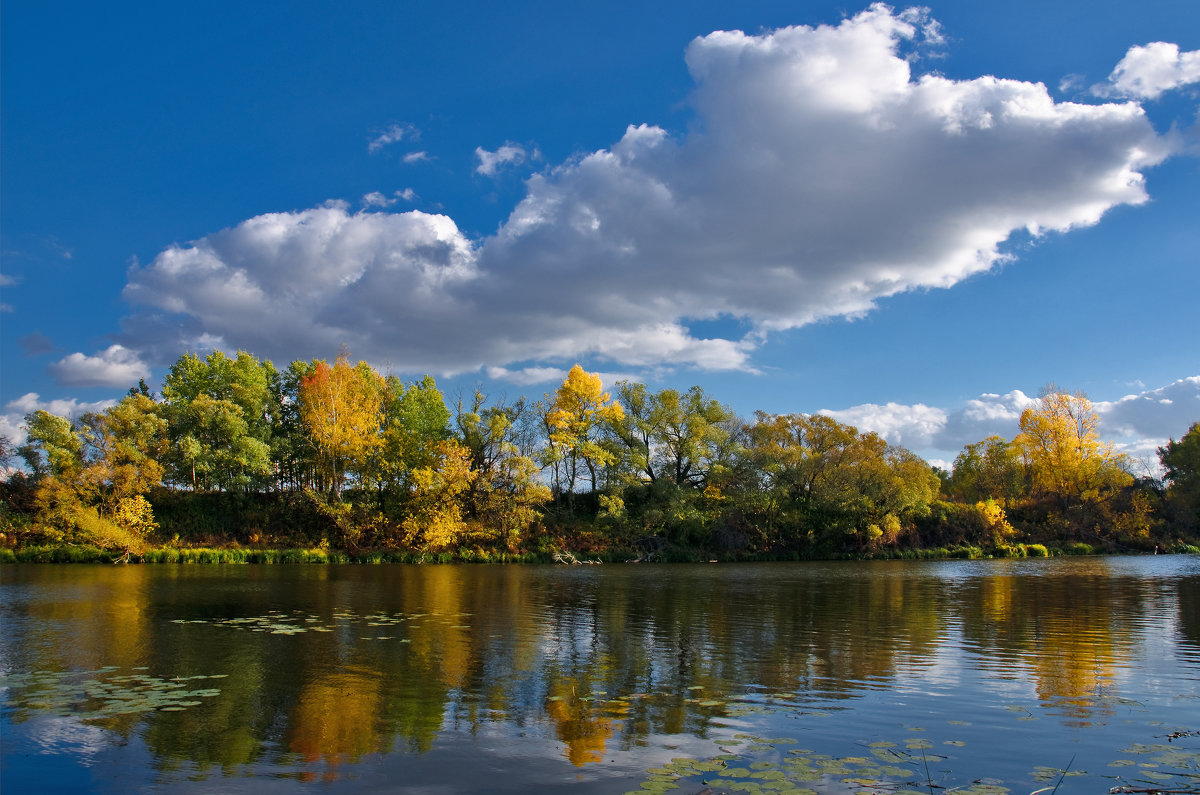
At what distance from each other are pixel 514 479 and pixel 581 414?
375 inches

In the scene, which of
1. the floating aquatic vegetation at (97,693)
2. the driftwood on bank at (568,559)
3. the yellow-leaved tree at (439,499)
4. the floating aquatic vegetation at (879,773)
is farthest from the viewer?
the yellow-leaved tree at (439,499)

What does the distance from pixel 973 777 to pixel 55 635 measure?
745 inches

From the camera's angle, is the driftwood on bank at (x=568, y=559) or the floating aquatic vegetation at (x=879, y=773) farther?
the driftwood on bank at (x=568, y=559)

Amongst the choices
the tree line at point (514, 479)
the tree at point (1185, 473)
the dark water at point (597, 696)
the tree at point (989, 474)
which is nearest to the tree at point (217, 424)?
the tree line at point (514, 479)

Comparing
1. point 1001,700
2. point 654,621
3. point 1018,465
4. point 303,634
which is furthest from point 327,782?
point 1018,465

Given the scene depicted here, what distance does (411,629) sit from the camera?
18.1m

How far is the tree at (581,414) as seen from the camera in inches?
2406

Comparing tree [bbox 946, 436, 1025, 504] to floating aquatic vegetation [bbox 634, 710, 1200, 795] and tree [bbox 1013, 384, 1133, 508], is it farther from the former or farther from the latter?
floating aquatic vegetation [bbox 634, 710, 1200, 795]

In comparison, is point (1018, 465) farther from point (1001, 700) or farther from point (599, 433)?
point (1001, 700)

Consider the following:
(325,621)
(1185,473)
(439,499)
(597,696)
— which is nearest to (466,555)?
(439,499)

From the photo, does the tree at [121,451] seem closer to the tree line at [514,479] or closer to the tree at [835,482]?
the tree line at [514,479]

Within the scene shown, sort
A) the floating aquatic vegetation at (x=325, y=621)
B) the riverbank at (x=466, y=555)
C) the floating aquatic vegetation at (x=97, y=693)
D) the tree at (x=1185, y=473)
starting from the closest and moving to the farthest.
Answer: the floating aquatic vegetation at (x=97, y=693) < the floating aquatic vegetation at (x=325, y=621) < the riverbank at (x=466, y=555) < the tree at (x=1185, y=473)

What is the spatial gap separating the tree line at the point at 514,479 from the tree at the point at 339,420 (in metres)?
0.17

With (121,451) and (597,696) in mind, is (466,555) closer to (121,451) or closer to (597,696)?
(121,451)
